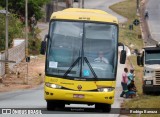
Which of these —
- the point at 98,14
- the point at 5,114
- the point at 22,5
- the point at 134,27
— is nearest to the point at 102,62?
the point at 98,14

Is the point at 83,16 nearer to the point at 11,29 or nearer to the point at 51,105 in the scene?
the point at 51,105

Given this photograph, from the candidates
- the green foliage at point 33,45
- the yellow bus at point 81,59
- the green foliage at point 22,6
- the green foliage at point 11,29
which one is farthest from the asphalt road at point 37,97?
the green foliage at point 11,29

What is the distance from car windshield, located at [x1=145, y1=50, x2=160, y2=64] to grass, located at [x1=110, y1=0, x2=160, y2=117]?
5.93 feet

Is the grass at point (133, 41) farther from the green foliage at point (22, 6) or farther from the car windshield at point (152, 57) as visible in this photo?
the green foliage at point (22, 6)

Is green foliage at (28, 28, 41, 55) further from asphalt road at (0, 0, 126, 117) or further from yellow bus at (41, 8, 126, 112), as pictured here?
yellow bus at (41, 8, 126, 112)

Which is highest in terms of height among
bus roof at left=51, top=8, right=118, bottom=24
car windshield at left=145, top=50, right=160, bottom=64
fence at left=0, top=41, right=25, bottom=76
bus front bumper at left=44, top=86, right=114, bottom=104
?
bus roof at left=51, top=8, right=118, bottom=24

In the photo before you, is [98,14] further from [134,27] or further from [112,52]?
[134,27]

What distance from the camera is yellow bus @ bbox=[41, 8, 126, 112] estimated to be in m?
21.9

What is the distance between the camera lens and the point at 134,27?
86625 millimetres

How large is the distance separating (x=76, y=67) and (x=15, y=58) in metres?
33.5

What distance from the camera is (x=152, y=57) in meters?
32.2

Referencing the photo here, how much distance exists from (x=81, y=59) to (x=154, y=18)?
73.2 meters

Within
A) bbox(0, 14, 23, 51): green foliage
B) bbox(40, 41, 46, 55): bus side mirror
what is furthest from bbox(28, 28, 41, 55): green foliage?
bbox(40, 41, 46, 55): bus side mirror

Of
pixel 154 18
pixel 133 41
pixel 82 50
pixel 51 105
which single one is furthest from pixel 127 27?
pixel 82 50
